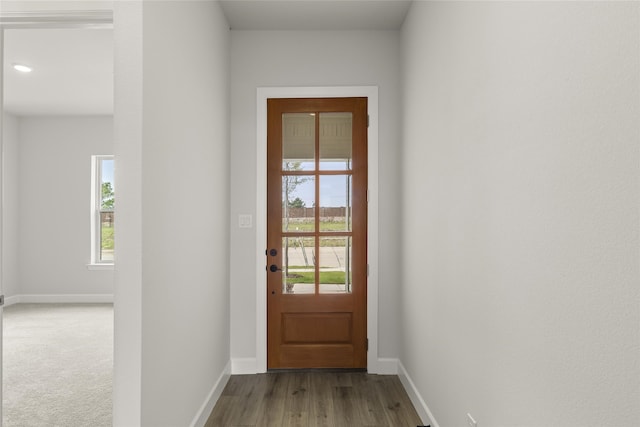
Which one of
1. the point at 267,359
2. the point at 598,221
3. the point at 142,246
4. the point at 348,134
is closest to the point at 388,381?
the point at 267,359

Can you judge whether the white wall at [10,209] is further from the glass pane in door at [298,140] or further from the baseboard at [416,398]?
the baseboard at [416,398]

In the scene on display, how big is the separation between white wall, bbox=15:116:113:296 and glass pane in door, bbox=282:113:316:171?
4148mm

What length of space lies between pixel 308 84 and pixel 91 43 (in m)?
2.04

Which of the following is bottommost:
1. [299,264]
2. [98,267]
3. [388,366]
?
[388,366]

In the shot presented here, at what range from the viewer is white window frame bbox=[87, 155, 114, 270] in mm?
6105

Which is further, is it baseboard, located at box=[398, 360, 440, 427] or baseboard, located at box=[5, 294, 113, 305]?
baseboard, located at box=[5, 294, 113, 305]

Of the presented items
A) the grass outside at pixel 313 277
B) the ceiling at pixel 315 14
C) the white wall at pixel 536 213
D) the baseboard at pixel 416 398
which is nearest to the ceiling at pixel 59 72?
the ceiling at pixel 315 14

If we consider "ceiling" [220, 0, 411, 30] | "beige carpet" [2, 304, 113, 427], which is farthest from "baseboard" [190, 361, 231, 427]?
"ceiling" [220, 0, 411, 30]

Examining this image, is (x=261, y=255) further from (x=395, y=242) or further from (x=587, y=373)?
(x=587, y=373)

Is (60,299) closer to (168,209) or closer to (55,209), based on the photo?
(55,209)

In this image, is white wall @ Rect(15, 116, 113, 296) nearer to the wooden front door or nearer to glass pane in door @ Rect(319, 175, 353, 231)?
the wooden front door

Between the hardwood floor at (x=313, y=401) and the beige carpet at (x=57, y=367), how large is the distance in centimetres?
83

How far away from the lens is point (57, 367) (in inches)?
139

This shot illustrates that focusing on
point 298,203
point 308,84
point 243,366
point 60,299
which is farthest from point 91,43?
point 60,299
